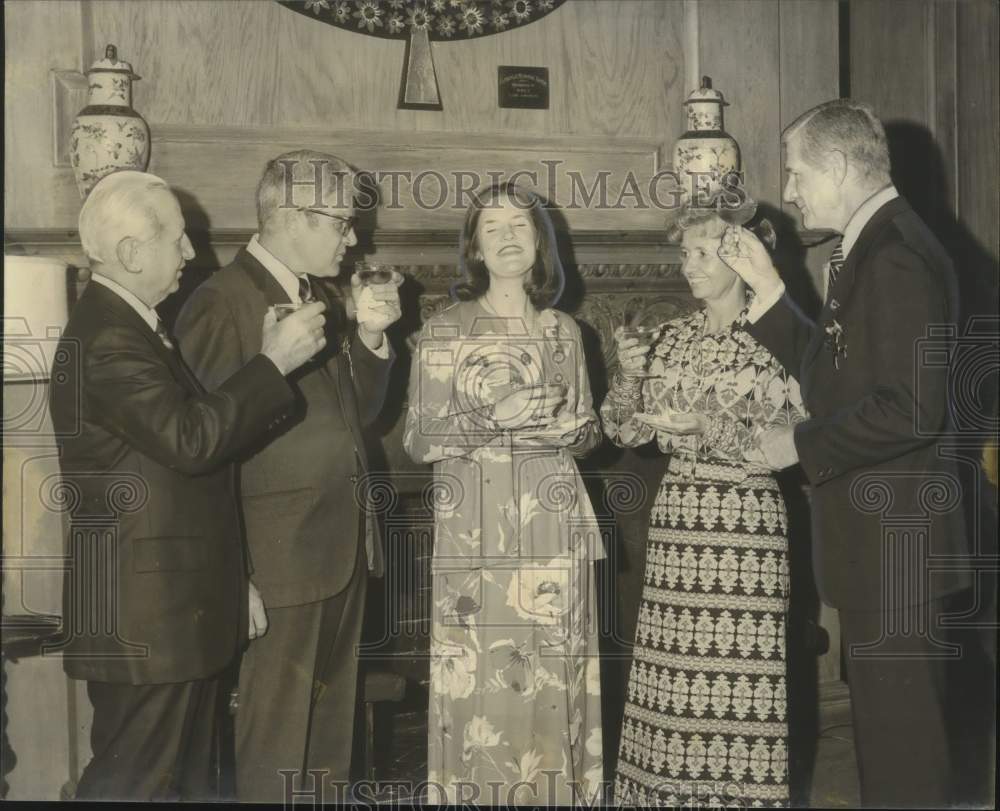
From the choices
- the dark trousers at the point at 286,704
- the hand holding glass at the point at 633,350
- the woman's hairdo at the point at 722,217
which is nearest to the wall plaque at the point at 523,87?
the woman's hairdo at the point at 722,217

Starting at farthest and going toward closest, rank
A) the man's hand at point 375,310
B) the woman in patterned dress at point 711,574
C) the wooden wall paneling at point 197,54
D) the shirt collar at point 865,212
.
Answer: the wooden wall paneling at point 197,54 < the man's hand at point 375,310 < the woman in patterned dress at point 711,574 < the shirt collar at point 865,212

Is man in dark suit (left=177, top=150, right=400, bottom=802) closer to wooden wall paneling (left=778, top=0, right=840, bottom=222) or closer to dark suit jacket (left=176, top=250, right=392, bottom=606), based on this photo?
dark suit jacket (left=176, top=250, right=392, bottom=606)

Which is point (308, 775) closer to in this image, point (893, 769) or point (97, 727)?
point (97, 727)

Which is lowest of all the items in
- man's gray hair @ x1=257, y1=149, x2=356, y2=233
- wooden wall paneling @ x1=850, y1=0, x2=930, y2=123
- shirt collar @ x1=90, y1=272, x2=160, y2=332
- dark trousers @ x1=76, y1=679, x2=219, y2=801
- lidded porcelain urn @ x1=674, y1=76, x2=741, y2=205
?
dark trousers @ x1=76, y1=679, x2=219, y2=801

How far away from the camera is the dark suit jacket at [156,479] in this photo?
2613 mm

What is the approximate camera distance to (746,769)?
9.24ft

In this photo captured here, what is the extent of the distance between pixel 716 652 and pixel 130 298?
1.54 meters

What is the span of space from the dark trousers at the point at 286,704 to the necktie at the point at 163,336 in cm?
65

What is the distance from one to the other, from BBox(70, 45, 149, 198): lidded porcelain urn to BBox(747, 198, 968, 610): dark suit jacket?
1.58 meters

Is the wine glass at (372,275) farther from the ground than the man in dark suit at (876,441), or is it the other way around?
the wine glass at (372,275)

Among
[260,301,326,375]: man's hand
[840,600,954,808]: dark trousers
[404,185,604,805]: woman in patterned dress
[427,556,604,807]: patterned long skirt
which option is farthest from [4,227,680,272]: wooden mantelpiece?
[840,600,954,808]: dark trousers

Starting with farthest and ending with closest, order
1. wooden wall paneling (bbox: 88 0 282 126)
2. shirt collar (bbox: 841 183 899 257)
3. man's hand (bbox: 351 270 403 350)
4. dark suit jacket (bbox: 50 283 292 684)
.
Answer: wooden wall paneling (bbox: 88 0 282 126)
man's hand (bbox: 351 270 403 350)
shirt collar (bbox: 841 183 899 257)
dark suit jacket (bbox: 50 283 292 684)

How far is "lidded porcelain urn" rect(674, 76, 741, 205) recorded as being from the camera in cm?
324

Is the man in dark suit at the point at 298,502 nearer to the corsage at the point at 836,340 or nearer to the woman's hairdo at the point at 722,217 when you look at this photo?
the woman's hairdo at the point at 722,217
